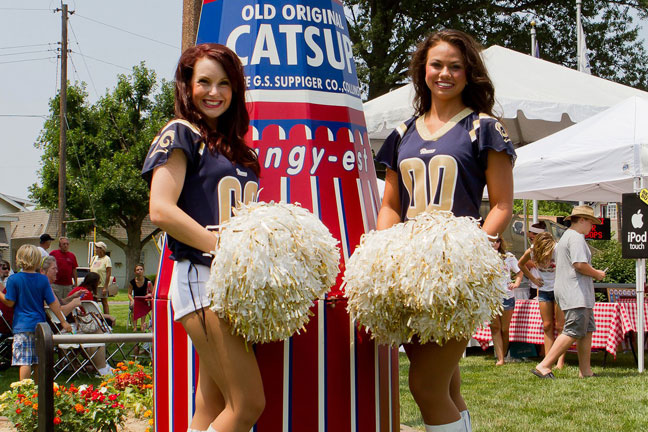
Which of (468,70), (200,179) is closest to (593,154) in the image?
(468,70)

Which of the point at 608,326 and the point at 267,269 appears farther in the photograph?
the point at 608,326

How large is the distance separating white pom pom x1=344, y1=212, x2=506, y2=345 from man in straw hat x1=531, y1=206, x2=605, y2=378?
5248 millimetres

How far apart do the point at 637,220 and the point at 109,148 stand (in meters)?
29.4

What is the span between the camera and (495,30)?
20266 mm

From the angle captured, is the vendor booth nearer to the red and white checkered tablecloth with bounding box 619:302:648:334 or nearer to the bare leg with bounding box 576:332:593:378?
the red and white checkered tablecloth with bounding box 619:302:648:334

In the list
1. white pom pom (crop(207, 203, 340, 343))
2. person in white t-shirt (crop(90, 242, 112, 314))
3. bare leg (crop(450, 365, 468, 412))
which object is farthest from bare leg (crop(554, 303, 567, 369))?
person in white t-shirt (crop(90, 242, 112, 314))

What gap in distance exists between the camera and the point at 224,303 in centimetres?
245

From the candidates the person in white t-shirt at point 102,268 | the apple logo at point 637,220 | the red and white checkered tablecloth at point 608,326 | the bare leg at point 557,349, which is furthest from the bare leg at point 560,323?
the person in white t-shirt at point 102,268

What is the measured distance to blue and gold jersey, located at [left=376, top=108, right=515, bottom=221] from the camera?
2.84 m

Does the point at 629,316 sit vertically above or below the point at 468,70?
below

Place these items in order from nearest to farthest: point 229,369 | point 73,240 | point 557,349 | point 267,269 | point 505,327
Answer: point 267,269 → point 229,369 → point 557,349 → point 505,327 → point 73,240

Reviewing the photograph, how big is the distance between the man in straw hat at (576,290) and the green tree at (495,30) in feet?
34.8

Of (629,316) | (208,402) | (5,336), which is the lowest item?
(5,336)

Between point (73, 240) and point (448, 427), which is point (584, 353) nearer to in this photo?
point (448, 427)
